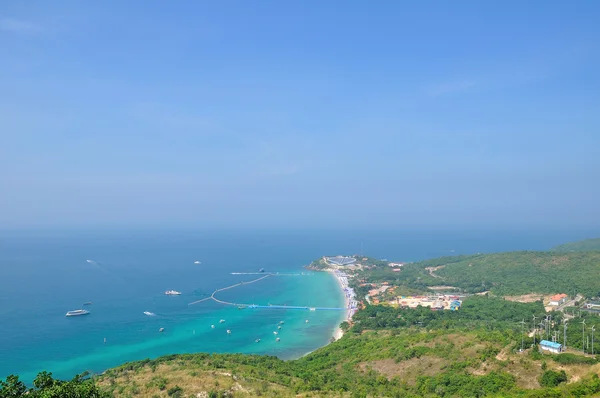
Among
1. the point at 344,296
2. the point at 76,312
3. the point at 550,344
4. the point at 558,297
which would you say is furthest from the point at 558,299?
the point at 76,312

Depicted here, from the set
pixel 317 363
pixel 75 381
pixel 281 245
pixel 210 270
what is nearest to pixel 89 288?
pixel 210 270

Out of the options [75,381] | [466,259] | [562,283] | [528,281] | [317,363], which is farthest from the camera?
[466,259]

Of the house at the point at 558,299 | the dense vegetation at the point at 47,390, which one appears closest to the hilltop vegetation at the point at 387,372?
the dense vegetation at the point at 47,390

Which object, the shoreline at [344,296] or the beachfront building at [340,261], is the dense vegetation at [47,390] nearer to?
the shoreline at [344,296]

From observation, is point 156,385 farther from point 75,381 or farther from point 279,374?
point 75,381

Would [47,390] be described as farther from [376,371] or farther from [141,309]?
[141,309]

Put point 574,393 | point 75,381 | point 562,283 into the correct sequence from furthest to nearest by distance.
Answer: point 562,283 → point 574,393 → point 75,381
